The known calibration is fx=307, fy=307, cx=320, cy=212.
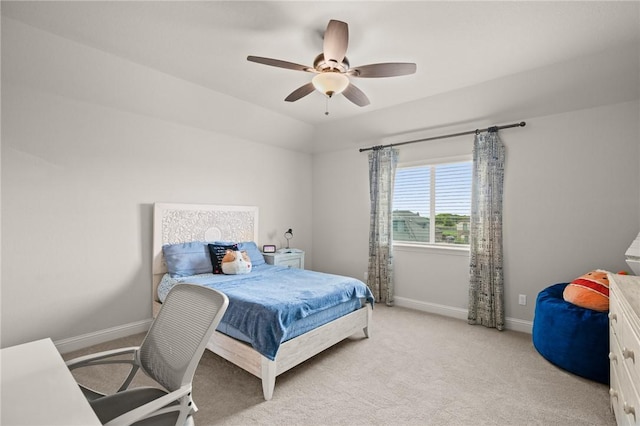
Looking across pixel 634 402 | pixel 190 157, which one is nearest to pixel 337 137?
pixel 190 157

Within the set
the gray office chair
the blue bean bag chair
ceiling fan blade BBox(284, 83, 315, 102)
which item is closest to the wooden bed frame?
the gray office chair

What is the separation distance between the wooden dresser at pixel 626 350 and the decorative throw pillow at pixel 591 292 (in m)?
0.59

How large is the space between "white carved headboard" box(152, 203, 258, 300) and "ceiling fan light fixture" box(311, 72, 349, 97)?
7.46ft

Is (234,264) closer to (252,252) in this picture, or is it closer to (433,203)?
(252,252)

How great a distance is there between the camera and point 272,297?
8.25 ft

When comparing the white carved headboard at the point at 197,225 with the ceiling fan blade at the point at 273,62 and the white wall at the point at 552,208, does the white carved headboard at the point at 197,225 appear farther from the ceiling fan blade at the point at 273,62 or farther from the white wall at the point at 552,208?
the white wall at the point at 552,208

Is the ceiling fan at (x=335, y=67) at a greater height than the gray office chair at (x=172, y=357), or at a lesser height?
greater

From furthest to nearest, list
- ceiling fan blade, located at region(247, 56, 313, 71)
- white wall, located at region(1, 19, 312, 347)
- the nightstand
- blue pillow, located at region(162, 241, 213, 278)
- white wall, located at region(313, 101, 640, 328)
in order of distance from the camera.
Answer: the nightstand → blue pillow, located at region(162, 241, 213, 278) → white wall, located at region(313, 101, 640, 328) → white wall, located at region(1, 19, 312, 347) → ceiling fan blade, located at region(247, 56, 313, 71)

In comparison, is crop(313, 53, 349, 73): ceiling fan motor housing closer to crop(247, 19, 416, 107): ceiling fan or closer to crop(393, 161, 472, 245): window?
crop(247, 19, 416, 107): ceiling fan

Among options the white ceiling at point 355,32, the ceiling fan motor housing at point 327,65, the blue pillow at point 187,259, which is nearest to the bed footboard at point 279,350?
the blue pillow at point 187,259

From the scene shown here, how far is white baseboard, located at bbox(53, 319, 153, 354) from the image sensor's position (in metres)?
2.86

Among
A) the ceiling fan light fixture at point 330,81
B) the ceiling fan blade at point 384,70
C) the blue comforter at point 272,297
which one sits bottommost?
the blue comforter at point 272,297

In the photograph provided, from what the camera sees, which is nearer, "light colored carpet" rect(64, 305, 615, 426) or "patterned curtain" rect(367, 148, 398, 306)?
"light colored carpet" rect(64, 305, 615, 426)

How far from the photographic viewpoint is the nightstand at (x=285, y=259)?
440cm
